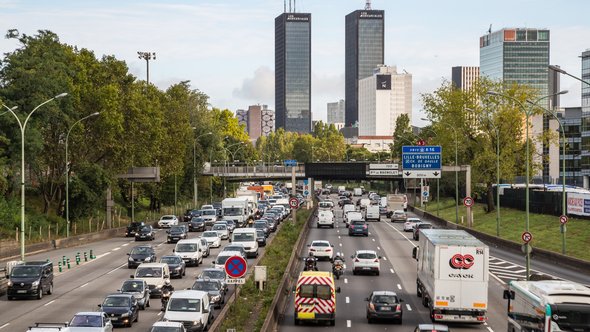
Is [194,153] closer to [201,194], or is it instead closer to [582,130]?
[201,194]

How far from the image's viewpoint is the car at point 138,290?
1385 inches

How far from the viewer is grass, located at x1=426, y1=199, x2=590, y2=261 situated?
59312 millimetres

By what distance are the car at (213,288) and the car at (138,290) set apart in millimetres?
2050

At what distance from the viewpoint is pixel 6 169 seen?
66.1m

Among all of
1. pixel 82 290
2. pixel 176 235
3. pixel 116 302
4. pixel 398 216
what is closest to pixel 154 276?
pixel 82 290

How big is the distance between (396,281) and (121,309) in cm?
1833

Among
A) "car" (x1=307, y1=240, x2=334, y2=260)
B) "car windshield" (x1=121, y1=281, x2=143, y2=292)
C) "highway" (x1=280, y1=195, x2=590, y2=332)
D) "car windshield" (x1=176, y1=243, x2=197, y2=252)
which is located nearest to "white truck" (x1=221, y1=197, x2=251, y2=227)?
"highway" (x1=280, y1=195, x2=590, y2=332)

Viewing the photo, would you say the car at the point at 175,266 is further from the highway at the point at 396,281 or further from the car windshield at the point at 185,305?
the car windshield at the point at 185,305

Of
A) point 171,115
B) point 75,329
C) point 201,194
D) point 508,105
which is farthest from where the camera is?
point 201,194

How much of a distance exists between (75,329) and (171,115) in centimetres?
8127

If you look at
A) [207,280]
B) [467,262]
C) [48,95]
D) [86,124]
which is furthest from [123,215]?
[467,262]

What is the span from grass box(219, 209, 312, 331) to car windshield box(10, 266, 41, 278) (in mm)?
9427

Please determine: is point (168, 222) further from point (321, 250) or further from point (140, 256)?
point (140, 256)

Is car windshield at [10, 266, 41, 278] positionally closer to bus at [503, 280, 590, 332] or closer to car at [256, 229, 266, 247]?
bus at [503, 280, 590, 332]
